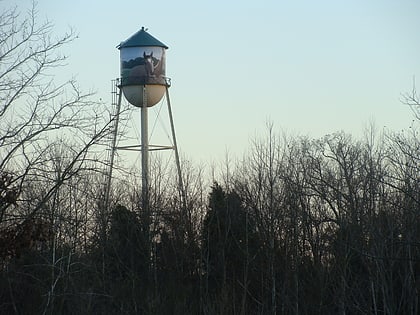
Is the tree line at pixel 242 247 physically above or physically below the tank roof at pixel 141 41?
below

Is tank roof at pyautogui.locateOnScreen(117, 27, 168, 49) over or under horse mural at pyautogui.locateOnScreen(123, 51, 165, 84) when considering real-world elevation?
over

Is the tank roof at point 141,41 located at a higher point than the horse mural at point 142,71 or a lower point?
higher

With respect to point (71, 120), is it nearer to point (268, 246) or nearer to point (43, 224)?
point (43, 224)

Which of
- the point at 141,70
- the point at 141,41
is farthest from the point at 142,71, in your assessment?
the point at 141,41

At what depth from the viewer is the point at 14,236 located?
15461mm

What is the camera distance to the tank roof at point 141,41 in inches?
1302

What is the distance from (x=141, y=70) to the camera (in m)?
33.0

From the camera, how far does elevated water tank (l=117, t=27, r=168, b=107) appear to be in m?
33.0

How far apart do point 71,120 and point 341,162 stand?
14.4m

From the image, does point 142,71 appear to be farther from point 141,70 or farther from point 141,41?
point 141,41

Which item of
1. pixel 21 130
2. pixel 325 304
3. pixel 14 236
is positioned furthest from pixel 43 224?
pixel 325 304

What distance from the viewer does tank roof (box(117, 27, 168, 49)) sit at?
33062 millimetres

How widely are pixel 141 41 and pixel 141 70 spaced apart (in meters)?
1.14

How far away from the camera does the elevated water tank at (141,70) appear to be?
108 ft
